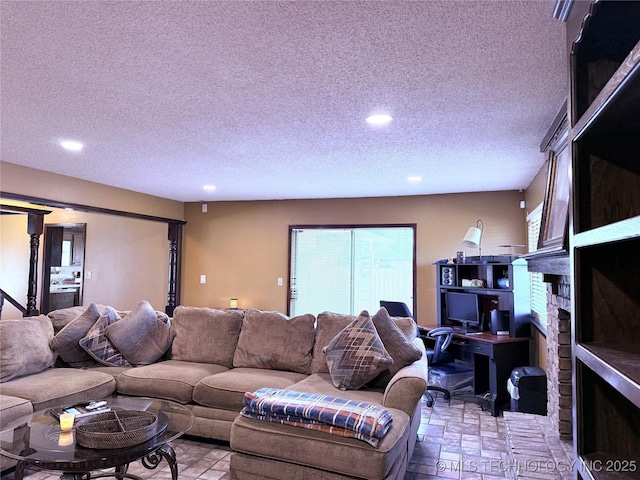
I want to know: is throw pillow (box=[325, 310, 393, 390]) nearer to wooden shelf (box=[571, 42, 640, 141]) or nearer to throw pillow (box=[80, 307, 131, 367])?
throw pillow (box=[80, 307, 131, 367])

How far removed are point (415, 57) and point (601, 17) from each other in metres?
1.00

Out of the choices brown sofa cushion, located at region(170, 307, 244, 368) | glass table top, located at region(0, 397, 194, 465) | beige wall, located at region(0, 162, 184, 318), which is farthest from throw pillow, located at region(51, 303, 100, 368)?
beige wall, located at region(0, 162, 184, 318)

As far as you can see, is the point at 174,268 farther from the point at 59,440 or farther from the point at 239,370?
the point at 59,440

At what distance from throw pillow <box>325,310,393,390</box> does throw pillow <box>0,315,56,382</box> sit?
2.34 metres

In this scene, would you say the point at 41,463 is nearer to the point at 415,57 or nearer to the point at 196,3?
the point at 196,3

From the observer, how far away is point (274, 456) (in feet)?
8.09

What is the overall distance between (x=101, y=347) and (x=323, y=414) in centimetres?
233

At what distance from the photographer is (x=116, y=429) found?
2305mm

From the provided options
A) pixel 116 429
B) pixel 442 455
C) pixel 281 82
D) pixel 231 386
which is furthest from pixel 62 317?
pixel 442 455

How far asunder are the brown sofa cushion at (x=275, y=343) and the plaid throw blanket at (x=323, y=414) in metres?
0.96

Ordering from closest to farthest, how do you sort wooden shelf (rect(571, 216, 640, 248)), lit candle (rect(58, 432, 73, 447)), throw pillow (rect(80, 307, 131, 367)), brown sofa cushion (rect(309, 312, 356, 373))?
1. wooden shelf (rect(571, 216, 640, 248))
2. lit candle (rect(58, 432, 73, 447))
3. brown sofa cushion (rect(309, 312, 356, 373))
4. throw pillow (rect(80, 307, 131, 367))

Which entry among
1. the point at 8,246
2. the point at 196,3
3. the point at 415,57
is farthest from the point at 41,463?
the point at 8,246

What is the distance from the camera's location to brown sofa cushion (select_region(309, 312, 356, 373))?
3619 mm

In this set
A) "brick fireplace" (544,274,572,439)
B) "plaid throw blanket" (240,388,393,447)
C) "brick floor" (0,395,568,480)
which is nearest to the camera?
"plaid throw blanket" (240,388,393,447)
